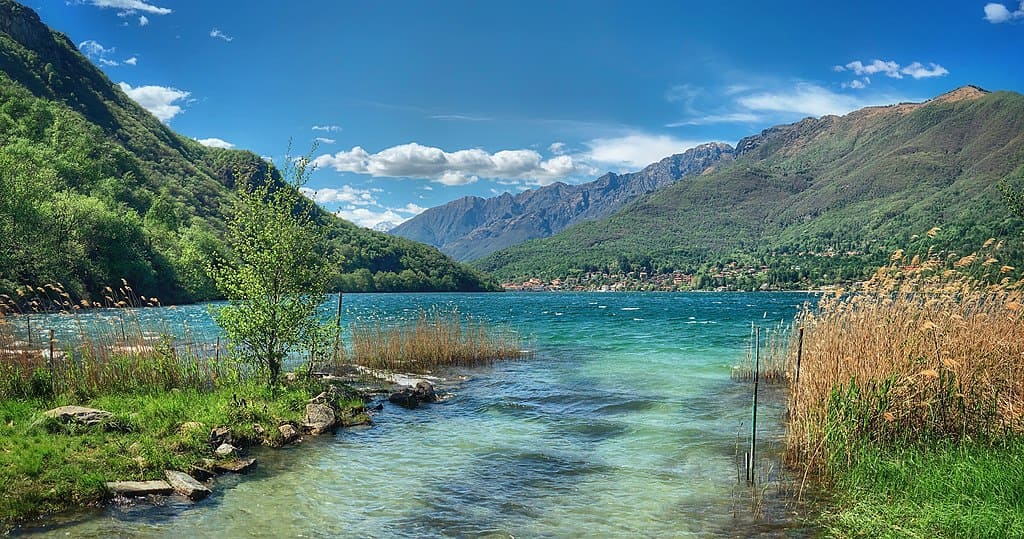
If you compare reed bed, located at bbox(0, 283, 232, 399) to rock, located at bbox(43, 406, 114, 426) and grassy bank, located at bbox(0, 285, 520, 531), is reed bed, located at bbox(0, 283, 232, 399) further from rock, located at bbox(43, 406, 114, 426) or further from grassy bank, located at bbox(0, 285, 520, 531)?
rock, located at bbox(43, 406, 114, 426)

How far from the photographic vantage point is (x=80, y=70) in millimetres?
129500

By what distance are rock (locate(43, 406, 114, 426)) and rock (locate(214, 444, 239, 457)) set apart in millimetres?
2151

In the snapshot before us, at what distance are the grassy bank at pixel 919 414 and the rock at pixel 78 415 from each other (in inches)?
505

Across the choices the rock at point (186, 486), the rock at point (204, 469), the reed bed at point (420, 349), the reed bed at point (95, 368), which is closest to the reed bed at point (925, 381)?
the rock at point (186, 486)

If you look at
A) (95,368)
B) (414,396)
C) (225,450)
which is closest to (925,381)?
(225,450)

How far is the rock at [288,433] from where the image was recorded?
44.7ft

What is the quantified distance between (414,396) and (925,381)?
13815 millimetres

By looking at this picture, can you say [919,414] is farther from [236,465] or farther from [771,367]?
[771,367]

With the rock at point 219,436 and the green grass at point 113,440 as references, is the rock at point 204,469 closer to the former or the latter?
the green grass at point 113,440

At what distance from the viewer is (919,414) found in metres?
10.4

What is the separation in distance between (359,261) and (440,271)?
2673cm

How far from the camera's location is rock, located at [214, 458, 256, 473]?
11.2 m

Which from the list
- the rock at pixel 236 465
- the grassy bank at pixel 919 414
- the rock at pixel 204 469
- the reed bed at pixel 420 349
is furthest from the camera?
the reed bed at pixel 420 349

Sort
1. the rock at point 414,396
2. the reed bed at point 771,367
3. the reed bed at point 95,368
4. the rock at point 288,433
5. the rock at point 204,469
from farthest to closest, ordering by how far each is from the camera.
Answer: the reed bed at point 771,367
the rock at point 414,396
the rock at point 288,433
the reed bed at point 95,368
the rock at point 204,469
